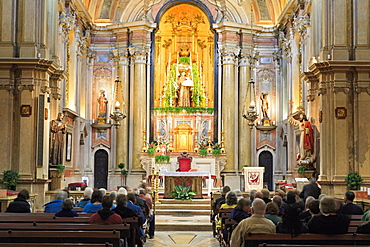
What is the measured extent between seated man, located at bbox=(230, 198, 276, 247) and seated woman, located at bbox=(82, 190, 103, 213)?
319 centimetres

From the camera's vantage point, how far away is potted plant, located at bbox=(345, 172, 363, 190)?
15.4 m

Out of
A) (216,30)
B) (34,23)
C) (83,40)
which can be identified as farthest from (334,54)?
(83,40)

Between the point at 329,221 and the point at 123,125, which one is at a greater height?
the point at 123,125

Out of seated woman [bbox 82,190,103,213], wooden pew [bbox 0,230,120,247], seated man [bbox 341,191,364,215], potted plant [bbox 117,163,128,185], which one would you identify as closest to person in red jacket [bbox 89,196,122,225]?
wooden pew [bbox 0,230,120,247]

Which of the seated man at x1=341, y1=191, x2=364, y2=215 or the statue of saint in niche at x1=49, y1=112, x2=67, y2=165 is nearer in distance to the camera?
the seated man at x1=341, y1=191, x2=364, y2=215

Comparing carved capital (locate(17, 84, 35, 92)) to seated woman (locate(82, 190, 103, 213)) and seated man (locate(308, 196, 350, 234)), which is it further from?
seated man (locate(308, 196, 350, 234))

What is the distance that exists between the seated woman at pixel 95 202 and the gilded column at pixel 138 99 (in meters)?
15.5

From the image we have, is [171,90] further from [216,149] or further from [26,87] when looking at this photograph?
[26,87]

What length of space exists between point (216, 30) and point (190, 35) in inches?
75.0

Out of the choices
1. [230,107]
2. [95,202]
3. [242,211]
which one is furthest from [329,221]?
[230,107]

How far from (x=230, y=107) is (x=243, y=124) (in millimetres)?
975

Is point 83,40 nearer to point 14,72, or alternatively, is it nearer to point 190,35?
point 190,35

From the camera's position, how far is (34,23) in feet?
55.6

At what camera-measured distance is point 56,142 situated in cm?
1838
